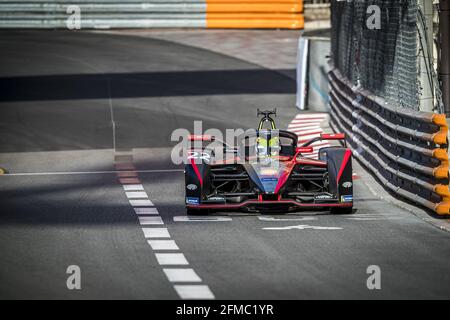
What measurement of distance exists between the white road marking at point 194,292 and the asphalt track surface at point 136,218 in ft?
0.29

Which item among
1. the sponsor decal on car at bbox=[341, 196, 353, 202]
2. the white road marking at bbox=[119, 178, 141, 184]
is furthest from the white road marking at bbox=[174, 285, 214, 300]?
the white road marking at bbox=[119, 178, 141, 184]

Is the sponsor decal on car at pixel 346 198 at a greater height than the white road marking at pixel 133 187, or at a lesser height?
greater

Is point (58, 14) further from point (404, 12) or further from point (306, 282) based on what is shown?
point (306, 282)

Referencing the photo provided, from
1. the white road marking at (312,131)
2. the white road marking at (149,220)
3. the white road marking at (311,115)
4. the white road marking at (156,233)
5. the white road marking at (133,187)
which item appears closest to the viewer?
the white road marking at (156,233)

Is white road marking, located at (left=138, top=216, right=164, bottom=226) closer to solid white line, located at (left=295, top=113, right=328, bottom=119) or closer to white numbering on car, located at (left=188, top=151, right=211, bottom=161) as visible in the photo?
white numbering on car, located at (left=188, top=151, right=211, bottom=161)

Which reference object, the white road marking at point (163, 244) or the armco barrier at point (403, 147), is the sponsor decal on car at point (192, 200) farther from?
the armco barrier at point (403, 147)

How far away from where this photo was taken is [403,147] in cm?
1620

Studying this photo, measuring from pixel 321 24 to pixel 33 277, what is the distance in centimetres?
2923

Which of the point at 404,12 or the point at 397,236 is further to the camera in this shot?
the point at 404,12

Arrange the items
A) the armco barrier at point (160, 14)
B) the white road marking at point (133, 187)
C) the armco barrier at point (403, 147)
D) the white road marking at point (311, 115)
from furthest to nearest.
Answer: the armco barrier at point (160, 14) → the white road marking at point (311, 115) → the white road marking at point (133, 187) → the armco barrier at point (403, 147)

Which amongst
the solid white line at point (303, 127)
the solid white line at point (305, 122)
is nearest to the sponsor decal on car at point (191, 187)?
the solid white line at point (303, 127)

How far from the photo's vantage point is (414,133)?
50.6ft

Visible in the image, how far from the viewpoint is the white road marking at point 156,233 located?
13.2 meters

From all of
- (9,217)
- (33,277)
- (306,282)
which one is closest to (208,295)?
(306,282)
